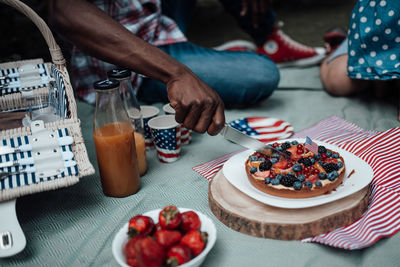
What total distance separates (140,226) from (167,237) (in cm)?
8

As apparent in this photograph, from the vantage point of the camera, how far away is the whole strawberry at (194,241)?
0.84m

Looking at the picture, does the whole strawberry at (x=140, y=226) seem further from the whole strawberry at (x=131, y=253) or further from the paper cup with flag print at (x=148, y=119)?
the paper cup with flag print at (x=148, y=119)

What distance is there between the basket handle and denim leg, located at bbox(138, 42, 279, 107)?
2.29ft

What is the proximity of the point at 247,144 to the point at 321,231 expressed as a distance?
34cm

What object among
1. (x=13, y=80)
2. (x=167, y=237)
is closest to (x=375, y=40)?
(x=167, y=237)

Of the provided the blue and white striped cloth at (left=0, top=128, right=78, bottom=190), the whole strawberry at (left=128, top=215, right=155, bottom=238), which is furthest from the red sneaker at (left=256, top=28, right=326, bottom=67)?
the whole strawberry at (left=128, top=215, right=155, bottom=238)

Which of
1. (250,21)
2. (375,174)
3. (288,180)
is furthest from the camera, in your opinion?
(250,21)

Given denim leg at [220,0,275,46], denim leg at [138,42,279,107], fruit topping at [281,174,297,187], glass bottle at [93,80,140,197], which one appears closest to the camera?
fruit topping at [281,174,297,187]

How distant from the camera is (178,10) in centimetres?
219

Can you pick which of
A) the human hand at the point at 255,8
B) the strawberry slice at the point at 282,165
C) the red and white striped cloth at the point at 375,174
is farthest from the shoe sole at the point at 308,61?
the strawberry slice at the point at 282,165

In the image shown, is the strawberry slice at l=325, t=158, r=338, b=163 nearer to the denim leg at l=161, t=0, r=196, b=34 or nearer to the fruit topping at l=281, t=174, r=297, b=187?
the fruit topping at l=281, t=174, r=297, b=187

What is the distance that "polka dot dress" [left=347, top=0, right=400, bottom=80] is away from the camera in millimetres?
1540

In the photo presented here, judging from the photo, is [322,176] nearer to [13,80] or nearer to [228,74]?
[228,74]

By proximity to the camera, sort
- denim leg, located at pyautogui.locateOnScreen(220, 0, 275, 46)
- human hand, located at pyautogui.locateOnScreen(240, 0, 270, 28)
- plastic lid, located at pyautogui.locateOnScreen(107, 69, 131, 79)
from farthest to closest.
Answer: denim leg, located at pyautogui.locateOnScreen(220, 0, 275, 46)
human hand, located at pyautogui.locateOnScreen(240, 0, 270, 28)
plastic lid, located at pyautogui.locateOnScreen(107, 69, 131, 79)
